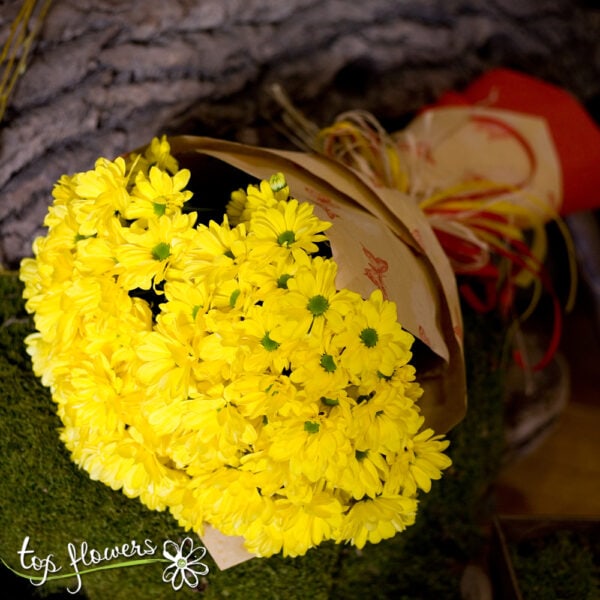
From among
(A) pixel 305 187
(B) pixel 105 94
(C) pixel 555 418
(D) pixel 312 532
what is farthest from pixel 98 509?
(C) pixel 555 418

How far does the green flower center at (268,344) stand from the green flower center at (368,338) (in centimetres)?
6

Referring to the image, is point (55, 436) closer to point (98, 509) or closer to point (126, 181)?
point (98, 509)

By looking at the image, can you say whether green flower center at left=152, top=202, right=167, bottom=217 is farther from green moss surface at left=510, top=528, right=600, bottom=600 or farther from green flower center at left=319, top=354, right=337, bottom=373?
green moss surface at left=510, top=528, right=600, bottom=600

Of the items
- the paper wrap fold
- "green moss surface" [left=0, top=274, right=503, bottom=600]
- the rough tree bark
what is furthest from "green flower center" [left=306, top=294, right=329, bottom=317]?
the rough tree bark

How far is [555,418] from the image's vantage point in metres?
1.15

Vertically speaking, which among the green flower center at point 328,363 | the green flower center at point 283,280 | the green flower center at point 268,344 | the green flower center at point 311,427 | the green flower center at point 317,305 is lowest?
the green flower center at point 311,427

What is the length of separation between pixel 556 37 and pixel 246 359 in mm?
1007

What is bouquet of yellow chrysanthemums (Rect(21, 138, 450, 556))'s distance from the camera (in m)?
0.50

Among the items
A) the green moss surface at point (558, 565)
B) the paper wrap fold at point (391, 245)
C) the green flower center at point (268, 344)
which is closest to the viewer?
the green flower center at point (268, 344)

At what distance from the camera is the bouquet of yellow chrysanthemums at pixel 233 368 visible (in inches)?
19.5

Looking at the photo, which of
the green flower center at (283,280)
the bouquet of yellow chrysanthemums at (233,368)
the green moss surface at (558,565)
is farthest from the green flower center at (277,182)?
the green moss surface at (558,565)

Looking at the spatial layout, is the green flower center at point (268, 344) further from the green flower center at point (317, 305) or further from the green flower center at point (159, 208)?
the green flower center at point (159, 208)

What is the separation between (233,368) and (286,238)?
0.11m

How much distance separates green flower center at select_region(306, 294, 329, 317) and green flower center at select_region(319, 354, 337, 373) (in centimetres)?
3
